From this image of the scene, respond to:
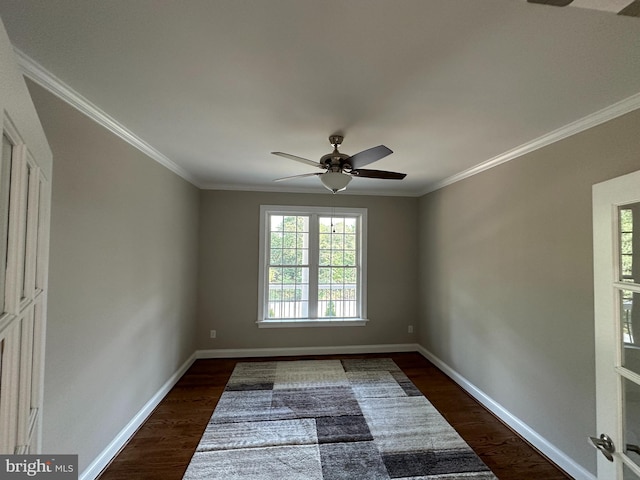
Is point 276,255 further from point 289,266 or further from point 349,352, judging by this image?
point 349,352

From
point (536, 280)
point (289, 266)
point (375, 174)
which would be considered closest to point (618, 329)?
point (536, 280)

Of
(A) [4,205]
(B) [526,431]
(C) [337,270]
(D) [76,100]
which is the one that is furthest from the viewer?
(C) [337,270]

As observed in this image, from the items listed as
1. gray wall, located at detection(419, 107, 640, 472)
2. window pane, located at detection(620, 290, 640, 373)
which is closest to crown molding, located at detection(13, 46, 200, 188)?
window pane, located at detection(620, 290, 640, 373)

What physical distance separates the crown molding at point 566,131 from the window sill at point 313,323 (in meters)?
2.55

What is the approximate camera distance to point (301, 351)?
408cm

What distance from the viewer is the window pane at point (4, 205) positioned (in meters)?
0.61

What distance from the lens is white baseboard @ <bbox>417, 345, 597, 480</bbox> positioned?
6.30ft

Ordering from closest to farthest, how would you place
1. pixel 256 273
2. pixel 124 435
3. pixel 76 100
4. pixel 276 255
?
pixel 76 100 → pixel 124 435 → pixel 256 273 → pixel 276 255

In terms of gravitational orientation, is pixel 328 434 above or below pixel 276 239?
below

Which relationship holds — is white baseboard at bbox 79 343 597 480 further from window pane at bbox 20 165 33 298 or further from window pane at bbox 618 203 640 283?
window pane at bbox 20 165 33 298

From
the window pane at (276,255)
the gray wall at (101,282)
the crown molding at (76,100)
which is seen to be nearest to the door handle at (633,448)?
the gray wall at (101,282)

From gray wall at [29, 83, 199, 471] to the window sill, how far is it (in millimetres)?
1394

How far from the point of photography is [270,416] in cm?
258

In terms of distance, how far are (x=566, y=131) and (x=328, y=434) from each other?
119 inches
